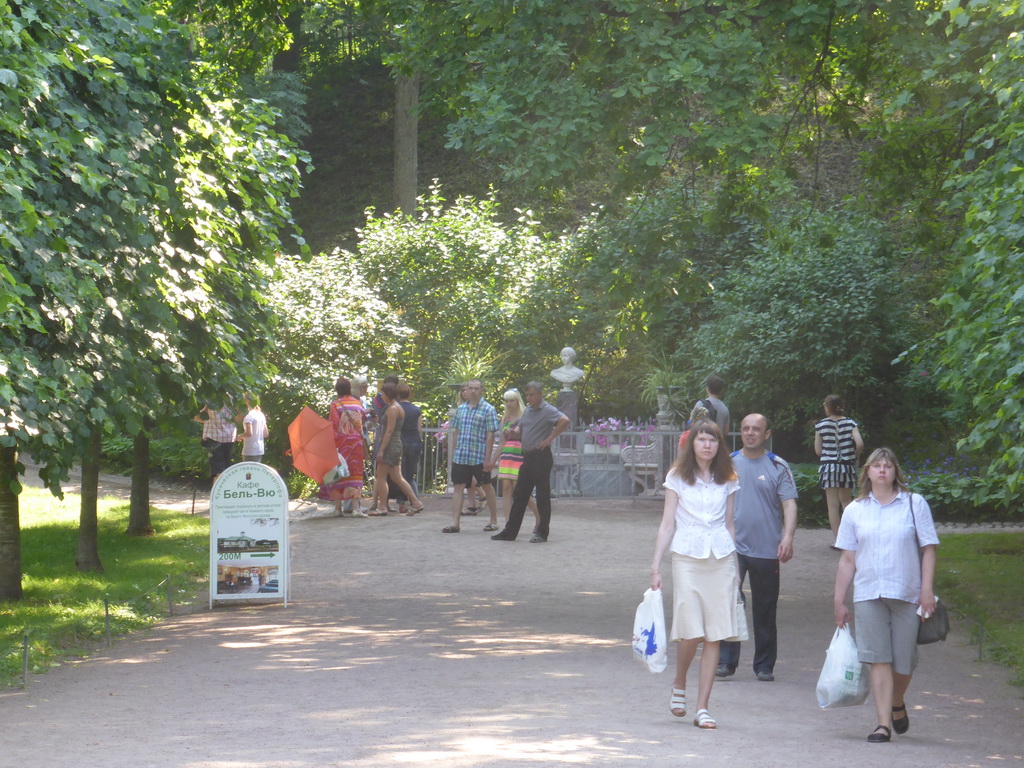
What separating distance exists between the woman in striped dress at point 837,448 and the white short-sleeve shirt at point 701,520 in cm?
647

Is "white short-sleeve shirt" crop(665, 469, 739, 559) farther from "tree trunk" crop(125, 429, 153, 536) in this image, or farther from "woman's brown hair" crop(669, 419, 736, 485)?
"tree trunk" crop(125, 429, 153, 536)

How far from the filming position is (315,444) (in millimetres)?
15992

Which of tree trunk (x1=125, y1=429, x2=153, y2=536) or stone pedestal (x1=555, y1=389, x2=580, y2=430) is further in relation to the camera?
stone pedestal (x1=555, y1=389, x2=580, y2=430)

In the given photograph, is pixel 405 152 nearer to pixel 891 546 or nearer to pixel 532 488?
pixel 532 488

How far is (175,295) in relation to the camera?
959 centimetres

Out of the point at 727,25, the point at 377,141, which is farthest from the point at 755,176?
the point at 377,141

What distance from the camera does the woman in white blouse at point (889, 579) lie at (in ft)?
21.6

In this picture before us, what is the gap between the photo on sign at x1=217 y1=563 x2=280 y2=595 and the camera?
35.2 feet

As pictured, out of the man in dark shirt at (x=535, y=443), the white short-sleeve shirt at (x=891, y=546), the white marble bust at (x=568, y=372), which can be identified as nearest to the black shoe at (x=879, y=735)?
the white short-sleeve shirt at (x=891, y=546)

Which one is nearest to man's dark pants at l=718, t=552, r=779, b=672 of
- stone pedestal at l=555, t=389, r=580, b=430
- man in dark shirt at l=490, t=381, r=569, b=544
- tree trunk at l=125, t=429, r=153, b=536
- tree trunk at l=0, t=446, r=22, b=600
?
man in dark shirt at l=490, t=381, r=569, b=544

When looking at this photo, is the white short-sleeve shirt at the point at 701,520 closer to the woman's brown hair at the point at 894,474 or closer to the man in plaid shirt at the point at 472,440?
the woman's brown hair at the point at 894,474

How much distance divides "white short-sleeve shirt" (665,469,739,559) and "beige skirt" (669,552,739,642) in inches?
2.1

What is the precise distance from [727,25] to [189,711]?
22.9 ft

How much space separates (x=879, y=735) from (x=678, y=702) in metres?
1.05
